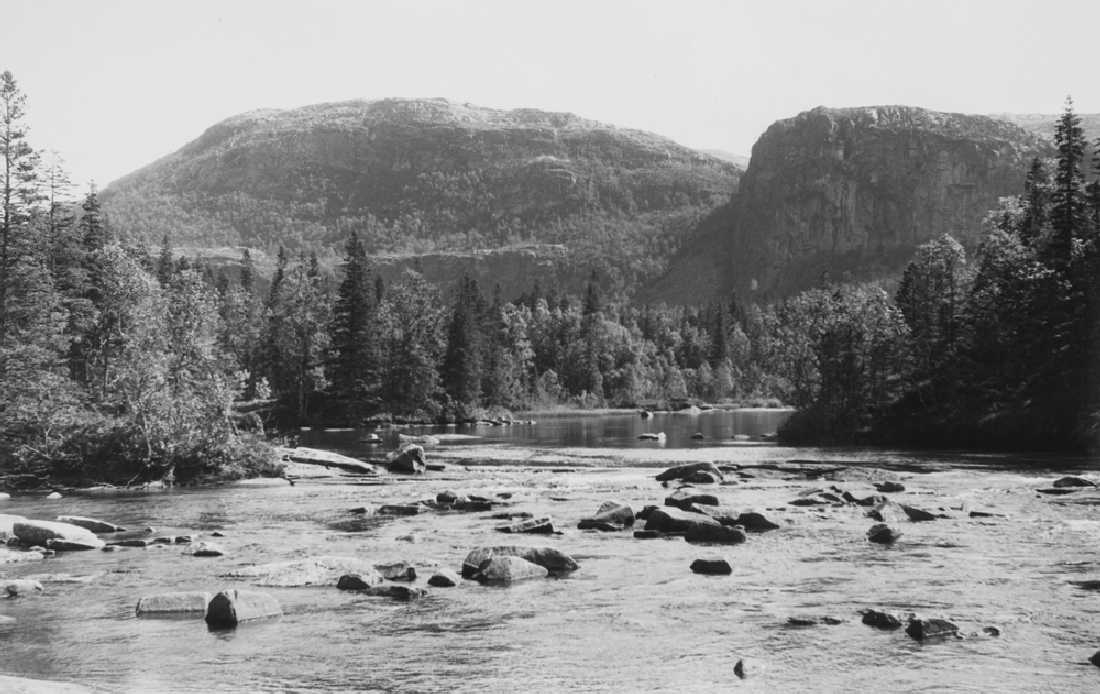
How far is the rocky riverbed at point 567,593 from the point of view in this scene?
17.3m

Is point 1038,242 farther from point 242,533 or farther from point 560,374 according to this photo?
point 560,374

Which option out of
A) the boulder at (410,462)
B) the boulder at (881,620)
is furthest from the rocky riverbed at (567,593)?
the boulder at (410,462)

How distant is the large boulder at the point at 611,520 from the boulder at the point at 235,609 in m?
13.7

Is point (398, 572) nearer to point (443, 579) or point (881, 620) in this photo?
point (443, 579)

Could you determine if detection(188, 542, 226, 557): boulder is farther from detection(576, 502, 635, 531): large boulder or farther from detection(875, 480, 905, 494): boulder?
detection(875, 480, 905, 494): boulder

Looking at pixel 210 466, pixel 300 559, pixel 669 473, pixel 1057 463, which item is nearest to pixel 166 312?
pixel 210 466

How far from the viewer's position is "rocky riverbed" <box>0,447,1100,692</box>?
1733 centimetres

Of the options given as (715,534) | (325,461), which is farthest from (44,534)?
(325,461)

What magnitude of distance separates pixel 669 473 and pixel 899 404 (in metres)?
41.9

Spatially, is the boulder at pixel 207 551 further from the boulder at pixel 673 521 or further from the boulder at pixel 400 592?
the boulder at pixel 673 521

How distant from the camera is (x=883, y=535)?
29672 millimetres

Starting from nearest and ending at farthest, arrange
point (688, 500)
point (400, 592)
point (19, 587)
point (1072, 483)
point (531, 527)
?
point (400, 592) < point (19, 587) < point (531, 527) < point (688, 500) < point (1072, 483)

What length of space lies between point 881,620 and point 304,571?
506 inches

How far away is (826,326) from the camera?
88.4m
